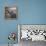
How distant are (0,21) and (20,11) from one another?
0.70 metres

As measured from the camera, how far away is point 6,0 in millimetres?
4094

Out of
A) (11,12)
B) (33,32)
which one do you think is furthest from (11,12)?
(33,32)

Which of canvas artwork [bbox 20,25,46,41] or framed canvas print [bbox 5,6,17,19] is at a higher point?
framed canvas print [bbox 5,6,17,19]

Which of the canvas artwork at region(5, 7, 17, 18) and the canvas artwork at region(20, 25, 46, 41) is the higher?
the canvas artwork at region(5, 7, 17, 18)

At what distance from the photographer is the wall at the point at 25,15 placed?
4.02 metres

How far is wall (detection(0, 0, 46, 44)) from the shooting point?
4.02 m

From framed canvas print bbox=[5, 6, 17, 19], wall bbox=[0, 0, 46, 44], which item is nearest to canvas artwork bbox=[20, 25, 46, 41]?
wall bbox=[0, 0, 46, 44]

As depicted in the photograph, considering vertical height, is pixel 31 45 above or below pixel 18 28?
below

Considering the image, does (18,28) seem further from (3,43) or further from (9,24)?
(3,43)

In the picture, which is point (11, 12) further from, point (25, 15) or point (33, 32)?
point (33, 32)

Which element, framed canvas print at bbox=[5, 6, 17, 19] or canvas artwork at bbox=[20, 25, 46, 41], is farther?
framed canvas print at bbox=[5, 6, 17, 19]

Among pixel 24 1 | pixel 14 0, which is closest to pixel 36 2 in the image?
pixel 24 1

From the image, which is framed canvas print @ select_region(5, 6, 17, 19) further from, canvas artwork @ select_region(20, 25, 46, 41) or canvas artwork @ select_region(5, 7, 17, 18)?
canvas artwork @ select_region(20, 25, 46, 41)

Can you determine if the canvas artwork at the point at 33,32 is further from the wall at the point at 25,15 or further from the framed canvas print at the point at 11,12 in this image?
the framed canvas print at the point at 11,12
